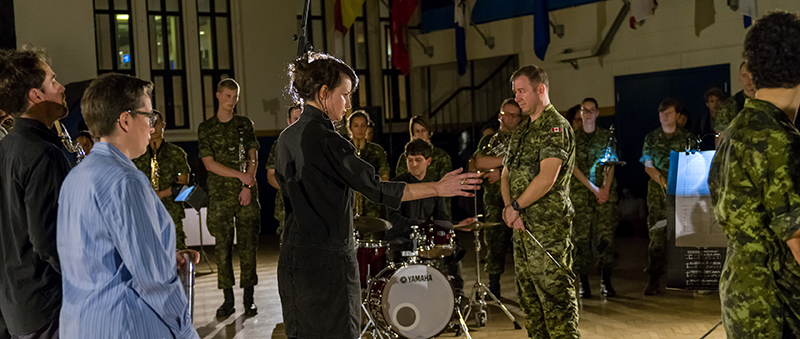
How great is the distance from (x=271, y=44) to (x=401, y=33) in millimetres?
2565

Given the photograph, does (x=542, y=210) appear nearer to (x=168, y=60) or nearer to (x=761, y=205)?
(x=761, y=205)

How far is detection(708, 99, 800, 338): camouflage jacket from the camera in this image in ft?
6.70

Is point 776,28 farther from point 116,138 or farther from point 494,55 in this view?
point 494,55

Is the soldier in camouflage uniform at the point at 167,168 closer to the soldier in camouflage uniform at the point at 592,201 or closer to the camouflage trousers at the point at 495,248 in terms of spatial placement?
the camouflage trousers at the point at 495,248

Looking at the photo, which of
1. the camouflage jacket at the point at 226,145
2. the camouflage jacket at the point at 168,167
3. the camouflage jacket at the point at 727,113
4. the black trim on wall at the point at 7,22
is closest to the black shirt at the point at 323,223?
the camouflage jacket at the point at 226,145

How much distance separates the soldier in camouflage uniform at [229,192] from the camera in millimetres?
5988

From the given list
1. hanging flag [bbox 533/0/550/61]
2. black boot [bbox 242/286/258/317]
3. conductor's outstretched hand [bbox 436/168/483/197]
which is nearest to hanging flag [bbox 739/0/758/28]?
hanging flag [bbox 533/0/550/61]

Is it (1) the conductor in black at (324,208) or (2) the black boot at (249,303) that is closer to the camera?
(1) the conductor in black at (324,208)

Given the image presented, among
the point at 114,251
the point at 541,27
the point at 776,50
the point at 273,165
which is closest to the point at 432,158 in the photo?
the point at 273,165

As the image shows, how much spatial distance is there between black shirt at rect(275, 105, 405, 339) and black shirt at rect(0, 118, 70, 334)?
2.67 feet

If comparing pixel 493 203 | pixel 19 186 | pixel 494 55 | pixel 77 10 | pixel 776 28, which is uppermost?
pixel 77 10

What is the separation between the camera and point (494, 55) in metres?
13.2

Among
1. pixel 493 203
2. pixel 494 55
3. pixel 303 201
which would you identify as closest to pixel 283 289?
pixel 303 201

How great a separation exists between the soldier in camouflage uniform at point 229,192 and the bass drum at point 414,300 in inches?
69.2
